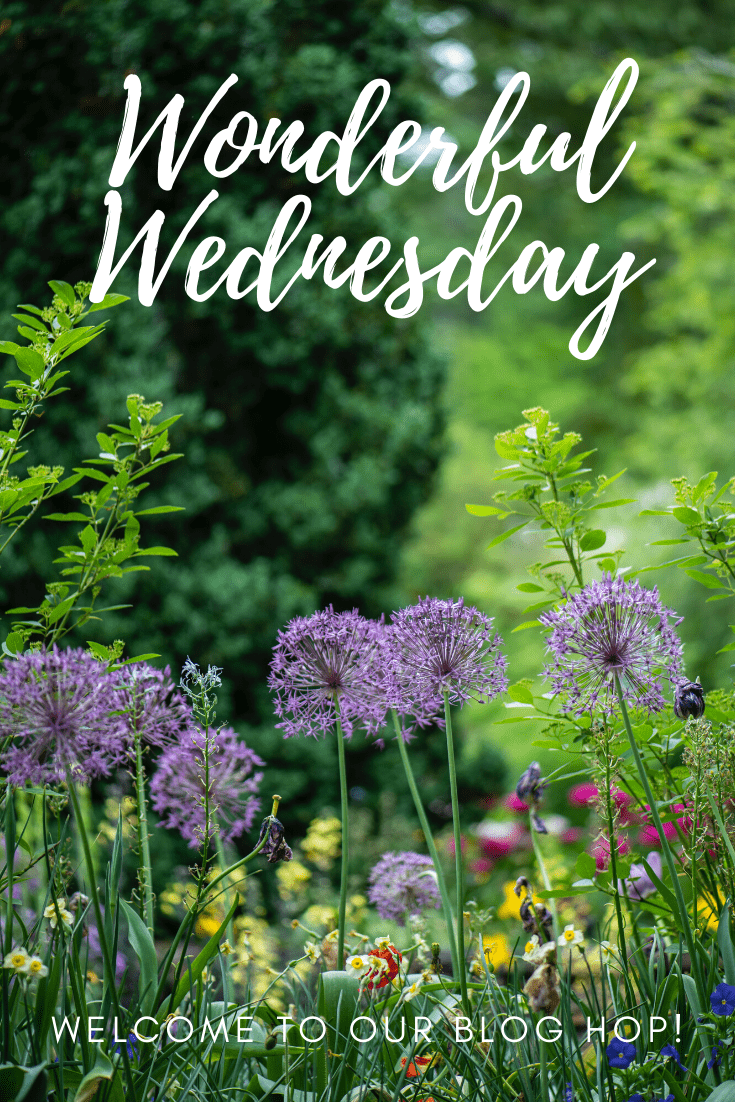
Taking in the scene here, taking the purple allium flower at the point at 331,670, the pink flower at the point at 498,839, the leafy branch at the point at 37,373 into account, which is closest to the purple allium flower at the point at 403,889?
the purple allium flower at the point at 331,670

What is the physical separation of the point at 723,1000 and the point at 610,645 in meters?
0.55

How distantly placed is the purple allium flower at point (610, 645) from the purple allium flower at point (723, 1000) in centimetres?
45

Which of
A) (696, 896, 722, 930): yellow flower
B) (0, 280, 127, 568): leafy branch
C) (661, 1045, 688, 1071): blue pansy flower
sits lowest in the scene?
(661, 1045, 688, 1071): blue pansy flower

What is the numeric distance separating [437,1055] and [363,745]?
10.8 ft

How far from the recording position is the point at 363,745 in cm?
479

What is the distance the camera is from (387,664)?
5.08ft

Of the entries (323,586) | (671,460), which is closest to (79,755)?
(323,586)

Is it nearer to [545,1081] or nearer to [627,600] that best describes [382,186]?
[627,600]

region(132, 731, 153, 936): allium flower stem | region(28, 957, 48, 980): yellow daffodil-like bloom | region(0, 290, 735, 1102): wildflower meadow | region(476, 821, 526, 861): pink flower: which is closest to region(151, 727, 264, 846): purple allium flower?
region(0, 290, 735, 1102): wildflower meadow

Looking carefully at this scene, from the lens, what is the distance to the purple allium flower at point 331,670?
1.56 metres

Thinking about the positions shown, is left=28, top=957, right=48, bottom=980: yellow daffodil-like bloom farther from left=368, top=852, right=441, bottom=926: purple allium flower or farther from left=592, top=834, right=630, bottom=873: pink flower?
left=592, top=834, right=630, bottom=873: pink flower

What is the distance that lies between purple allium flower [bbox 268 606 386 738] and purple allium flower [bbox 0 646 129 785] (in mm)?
343

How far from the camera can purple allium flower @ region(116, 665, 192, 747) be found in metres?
1.49

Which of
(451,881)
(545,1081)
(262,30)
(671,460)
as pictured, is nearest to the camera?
(545,1081)
